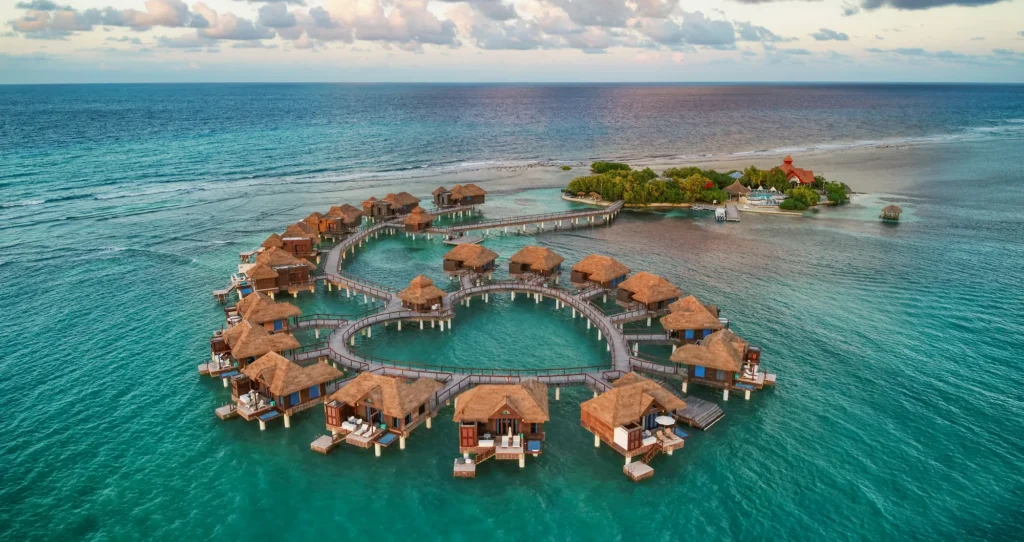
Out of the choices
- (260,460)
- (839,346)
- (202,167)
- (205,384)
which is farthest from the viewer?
(202,167)

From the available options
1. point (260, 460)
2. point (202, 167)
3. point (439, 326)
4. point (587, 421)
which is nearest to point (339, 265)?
point (439, 326)

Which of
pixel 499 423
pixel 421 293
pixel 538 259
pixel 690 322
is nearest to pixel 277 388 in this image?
pixel 499 423

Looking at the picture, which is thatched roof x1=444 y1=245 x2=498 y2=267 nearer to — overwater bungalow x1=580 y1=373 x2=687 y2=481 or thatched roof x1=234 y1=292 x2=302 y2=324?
thatched roof x1=234 y1=292 x2=302 y2=324

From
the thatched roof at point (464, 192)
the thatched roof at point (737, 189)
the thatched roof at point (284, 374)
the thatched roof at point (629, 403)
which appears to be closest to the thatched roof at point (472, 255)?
the thatched roof at point (284, 374)

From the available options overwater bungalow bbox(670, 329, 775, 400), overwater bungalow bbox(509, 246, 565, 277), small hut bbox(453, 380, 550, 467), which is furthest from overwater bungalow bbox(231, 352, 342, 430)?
overwater bungalow bbox(509, 246, 565, 277)

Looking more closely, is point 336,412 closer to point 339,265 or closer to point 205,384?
point 205,384

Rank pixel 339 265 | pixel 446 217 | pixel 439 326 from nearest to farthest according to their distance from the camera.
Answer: pixel 439 326
pixel 339 265
pixel 446 217
